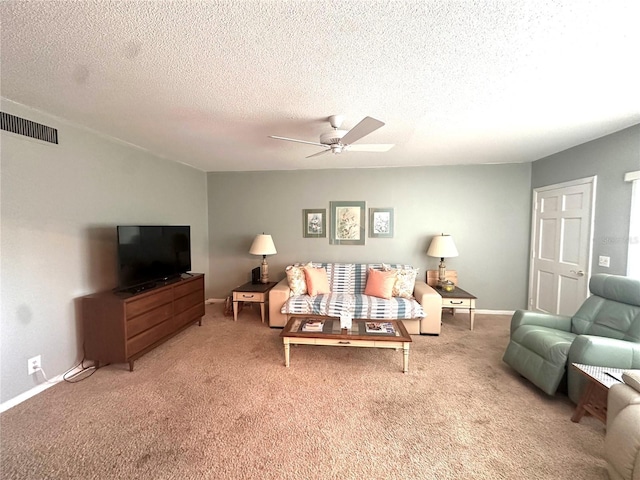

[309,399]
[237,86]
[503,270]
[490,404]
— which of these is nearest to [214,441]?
[309,399]

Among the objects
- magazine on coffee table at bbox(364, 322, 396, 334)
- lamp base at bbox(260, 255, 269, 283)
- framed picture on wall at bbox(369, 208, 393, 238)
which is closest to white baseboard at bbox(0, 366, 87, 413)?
lamp base at bbox(260, 255, 269, 283)

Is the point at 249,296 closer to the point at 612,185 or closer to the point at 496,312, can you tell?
the point at 496,312

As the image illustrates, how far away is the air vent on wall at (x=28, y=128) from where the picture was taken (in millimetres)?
1900

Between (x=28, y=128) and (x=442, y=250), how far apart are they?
15.5ft

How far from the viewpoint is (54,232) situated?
2.23 metres

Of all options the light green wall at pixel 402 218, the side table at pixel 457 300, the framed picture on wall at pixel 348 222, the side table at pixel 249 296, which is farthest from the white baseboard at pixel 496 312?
the side table at pixel 249 296

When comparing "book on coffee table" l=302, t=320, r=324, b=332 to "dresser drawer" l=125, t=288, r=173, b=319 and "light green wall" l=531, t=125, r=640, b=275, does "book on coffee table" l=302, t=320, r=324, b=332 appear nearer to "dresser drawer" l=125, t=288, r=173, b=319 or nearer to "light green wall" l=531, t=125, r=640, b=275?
"dresser drawer" l=125, t=288, r=173, b=319

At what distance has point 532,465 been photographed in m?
1.49

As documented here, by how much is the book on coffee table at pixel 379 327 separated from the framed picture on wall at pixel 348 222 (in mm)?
1733

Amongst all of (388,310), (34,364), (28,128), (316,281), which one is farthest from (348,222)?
(34,364)

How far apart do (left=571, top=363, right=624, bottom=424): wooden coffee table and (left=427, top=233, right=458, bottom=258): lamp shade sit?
6.68 ft

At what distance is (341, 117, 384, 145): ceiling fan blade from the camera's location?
1.63 meters

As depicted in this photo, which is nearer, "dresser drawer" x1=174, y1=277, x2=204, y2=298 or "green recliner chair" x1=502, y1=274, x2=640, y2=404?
"green recliner chair" x1=502, y1=274, x2=640, y2=404

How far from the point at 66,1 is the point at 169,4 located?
428 millimetres
